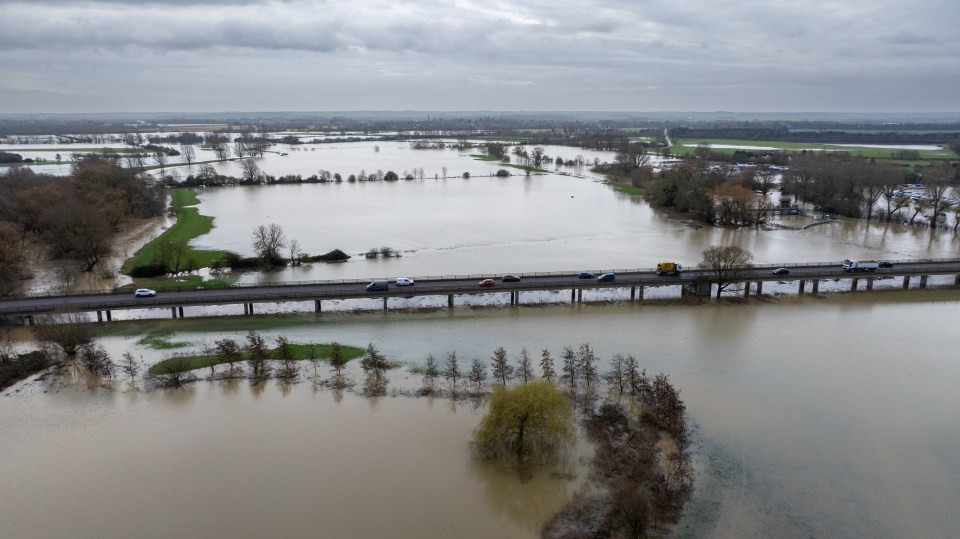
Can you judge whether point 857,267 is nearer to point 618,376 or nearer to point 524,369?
point 618,376

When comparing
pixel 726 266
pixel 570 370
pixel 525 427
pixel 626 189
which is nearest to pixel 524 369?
pixel 570 370

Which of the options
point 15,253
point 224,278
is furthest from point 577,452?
point 15,253

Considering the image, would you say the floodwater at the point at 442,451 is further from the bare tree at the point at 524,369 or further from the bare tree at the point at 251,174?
the bare tree at the point at 251,174

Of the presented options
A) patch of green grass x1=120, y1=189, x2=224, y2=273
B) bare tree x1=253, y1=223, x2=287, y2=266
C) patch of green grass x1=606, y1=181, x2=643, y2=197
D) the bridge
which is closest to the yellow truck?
the bridge

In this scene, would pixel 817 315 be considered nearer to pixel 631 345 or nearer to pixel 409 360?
pixel 631 345

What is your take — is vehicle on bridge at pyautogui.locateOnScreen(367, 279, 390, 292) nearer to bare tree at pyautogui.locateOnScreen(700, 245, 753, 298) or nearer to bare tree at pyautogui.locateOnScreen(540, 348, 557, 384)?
bare tree at pyautogui.locateOnScreen(540, 348, 557, 384)

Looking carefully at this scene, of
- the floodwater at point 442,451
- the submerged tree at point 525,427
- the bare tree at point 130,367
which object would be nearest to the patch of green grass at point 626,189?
the floodwater at point 442,451

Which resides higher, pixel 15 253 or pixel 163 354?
pixel 15 253
